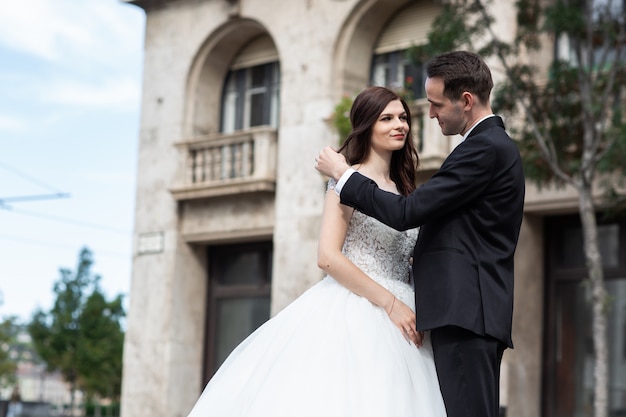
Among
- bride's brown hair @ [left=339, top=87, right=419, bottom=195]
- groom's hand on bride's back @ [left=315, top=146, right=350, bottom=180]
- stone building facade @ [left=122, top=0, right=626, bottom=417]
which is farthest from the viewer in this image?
stone building facade @ [left=122, top=0, right=626, bottom=417]

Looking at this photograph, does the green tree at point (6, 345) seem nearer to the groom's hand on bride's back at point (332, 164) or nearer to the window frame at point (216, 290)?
the window frame at point (216, 290)

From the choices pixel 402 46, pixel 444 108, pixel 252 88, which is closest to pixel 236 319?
pixel 252 88

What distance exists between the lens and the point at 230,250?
20281mm

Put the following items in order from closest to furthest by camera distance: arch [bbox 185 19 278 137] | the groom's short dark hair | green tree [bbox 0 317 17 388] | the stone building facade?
1. the groom's short dark hair
2. the stone building facade
3. arch [bbox 185 19 278 137]
4. green tree [bbox 0 317 17 388]

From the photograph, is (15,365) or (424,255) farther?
→ (15,365)

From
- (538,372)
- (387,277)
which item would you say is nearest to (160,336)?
(538,372)

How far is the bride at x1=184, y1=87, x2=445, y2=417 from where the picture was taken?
4500mm

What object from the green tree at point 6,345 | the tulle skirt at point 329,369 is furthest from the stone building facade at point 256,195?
the green tree at point 6,345

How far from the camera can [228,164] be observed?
19.3 m

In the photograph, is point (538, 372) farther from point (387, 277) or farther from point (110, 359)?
point (110, 359)

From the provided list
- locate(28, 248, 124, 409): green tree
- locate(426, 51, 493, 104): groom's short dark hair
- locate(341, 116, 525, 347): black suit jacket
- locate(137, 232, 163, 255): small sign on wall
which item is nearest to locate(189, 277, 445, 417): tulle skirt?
locate(341, 116, 525, 347): black suit jacket

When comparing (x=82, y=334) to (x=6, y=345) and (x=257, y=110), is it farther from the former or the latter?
(x=257, y=110)

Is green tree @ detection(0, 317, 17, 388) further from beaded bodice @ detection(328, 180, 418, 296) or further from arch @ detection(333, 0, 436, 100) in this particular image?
beaded bodice @ detection(328, 180, 418, 296)

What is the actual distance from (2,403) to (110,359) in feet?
141
